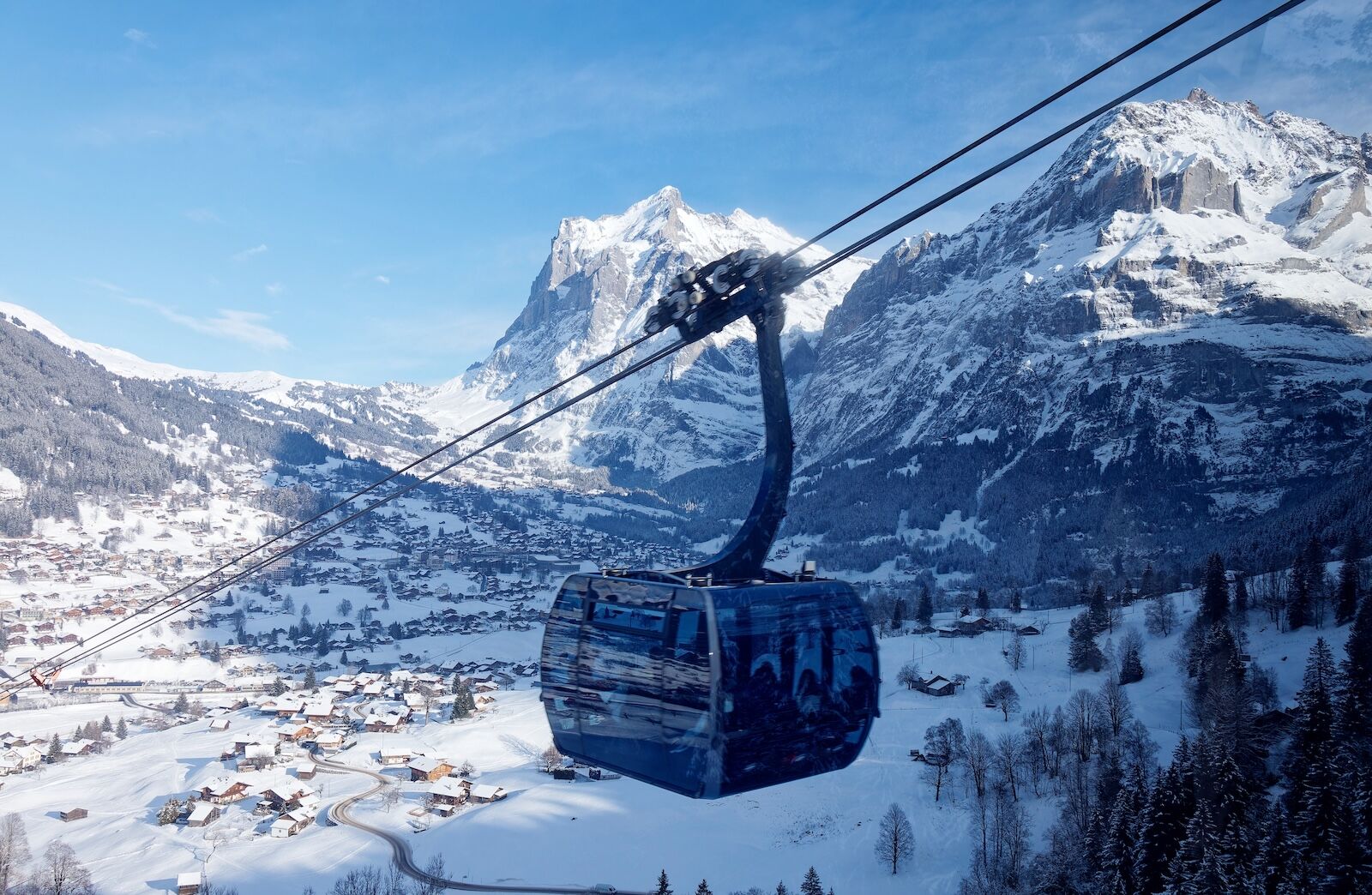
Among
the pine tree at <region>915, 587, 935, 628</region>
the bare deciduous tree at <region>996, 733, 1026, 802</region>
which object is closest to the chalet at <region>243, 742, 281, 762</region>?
the bare deciduous tree at <region>996, 733, 1026, 802</region>

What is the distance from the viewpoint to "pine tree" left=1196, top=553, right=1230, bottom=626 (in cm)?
4950

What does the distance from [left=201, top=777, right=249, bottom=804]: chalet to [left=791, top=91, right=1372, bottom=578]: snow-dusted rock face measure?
86.8m

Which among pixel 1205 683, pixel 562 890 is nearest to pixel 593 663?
pixel 562 890

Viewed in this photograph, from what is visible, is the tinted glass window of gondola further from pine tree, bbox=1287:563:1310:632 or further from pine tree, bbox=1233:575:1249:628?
pine tree, bbox=1233:575:1249:628

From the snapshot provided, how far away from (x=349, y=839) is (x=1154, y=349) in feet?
465

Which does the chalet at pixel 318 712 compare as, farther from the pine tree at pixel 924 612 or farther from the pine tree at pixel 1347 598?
the pine tree at pixel 1347 598

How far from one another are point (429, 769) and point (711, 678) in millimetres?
43988

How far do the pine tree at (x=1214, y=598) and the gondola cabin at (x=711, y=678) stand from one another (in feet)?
164

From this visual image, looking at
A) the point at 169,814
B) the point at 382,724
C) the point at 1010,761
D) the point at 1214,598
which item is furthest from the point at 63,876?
the point at 1214,598

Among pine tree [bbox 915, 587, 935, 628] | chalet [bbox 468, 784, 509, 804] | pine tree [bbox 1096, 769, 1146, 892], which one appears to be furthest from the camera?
pine tree [bbox 915, 587, 935, 628]

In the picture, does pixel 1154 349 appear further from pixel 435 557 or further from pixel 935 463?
pixel 435 557

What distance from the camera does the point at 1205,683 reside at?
4206 centimetres

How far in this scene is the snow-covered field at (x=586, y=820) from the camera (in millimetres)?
33906

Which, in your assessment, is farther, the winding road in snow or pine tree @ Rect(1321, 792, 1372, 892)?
the winding road in snow
